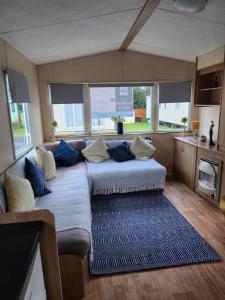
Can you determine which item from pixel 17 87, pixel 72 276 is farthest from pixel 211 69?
pixel 72 276

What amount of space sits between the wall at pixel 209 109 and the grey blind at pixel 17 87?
297 centimetres

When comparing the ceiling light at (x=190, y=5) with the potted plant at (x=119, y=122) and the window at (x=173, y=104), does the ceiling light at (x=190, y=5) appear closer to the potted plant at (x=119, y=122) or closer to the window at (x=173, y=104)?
the window at (x=173, y=104)

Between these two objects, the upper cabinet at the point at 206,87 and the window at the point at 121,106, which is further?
the window at the point at 121,106

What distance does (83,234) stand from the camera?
1874mm

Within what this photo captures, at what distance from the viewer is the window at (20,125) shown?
2.85 metres

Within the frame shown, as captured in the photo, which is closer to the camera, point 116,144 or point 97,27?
point 97,27

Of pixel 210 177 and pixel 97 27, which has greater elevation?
pixel 97 27

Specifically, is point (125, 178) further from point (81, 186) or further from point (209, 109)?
point (209, 109)

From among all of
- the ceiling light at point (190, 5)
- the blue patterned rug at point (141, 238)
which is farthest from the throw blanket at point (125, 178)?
the ceiling light at point (190, 5)

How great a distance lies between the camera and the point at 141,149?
4262 millimetres

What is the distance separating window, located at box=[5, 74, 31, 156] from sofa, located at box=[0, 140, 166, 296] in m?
0.19

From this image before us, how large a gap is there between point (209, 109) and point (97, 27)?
2565mm

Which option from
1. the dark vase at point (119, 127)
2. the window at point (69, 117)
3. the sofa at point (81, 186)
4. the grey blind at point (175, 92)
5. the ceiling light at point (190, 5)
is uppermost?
the ceiling light at point (190, 5)

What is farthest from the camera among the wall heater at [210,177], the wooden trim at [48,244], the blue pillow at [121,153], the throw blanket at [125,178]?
the blue pillow at [121,153]
